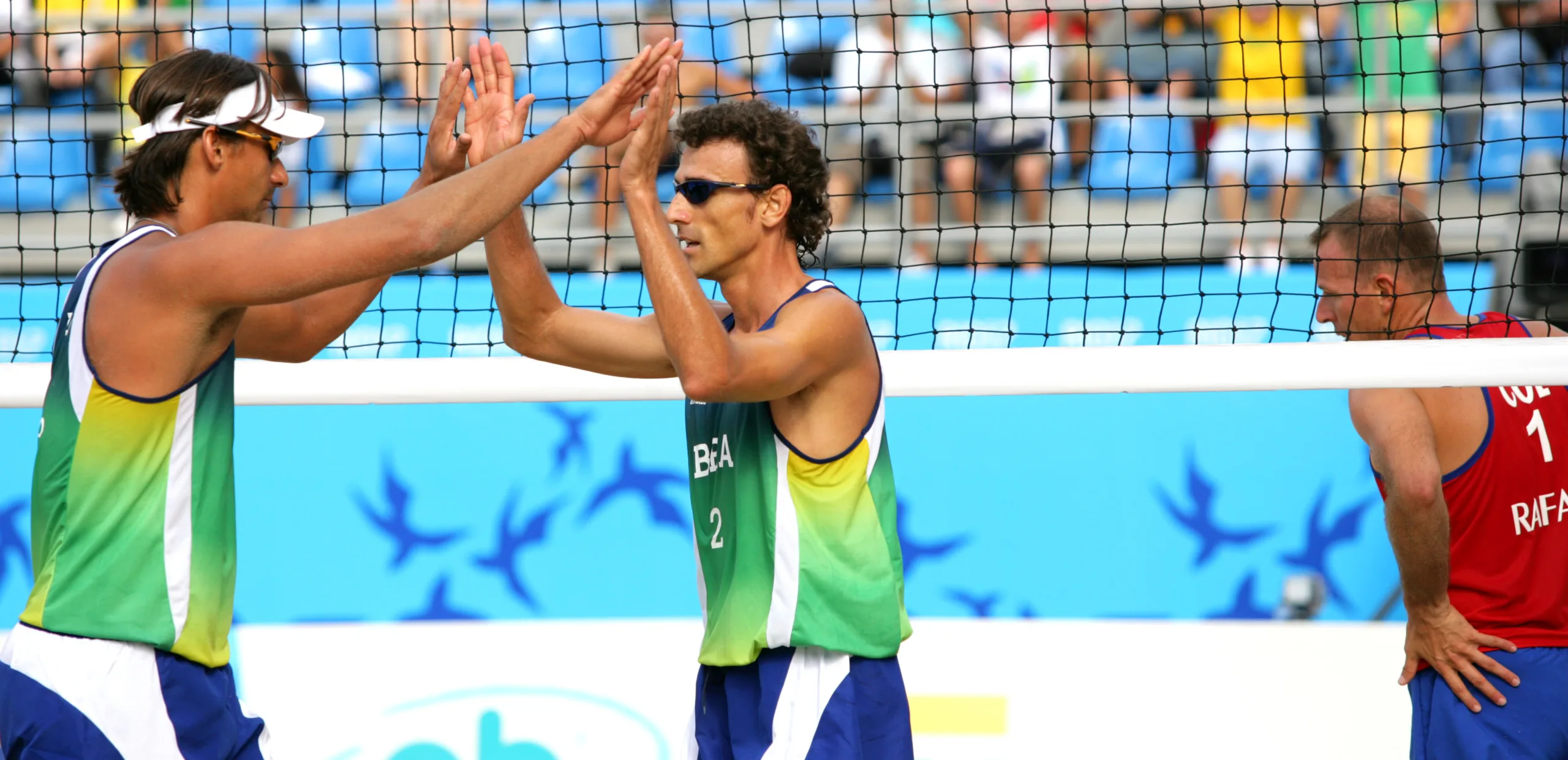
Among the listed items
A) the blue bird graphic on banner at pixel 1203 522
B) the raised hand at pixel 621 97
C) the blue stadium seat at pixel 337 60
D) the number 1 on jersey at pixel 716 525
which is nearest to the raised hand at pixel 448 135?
the raised hand at pixel 621 97

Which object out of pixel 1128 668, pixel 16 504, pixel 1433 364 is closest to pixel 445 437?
pixel 16 504

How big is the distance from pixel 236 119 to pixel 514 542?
9.58 ft

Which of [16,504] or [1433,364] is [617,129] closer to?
[1433,364]

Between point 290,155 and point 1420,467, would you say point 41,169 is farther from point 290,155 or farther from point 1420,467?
point 1420,467

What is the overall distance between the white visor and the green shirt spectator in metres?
6.51

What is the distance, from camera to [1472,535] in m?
3.94

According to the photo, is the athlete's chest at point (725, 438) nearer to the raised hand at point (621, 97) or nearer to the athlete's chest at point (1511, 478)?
the raised hand at point (621, 97)

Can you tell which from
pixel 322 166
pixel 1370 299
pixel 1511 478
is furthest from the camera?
pixel 322 166

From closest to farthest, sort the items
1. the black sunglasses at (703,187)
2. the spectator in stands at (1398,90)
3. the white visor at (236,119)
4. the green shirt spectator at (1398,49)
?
1. the white visor at (236,119)
2. the black sunglasses at (703,187)
3. the spectator in stands at (1398,90)
4. the green shirt spectator at (1398,49)

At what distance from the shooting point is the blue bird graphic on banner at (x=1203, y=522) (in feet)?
18.2

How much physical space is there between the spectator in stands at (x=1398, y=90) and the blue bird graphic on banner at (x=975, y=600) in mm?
3587

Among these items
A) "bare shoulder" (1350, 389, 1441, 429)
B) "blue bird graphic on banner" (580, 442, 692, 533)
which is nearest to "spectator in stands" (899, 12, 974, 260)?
"blue bird graphic on banner" (580, 442, 692, 533)

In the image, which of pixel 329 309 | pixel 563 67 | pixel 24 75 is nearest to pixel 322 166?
pixel 563 67

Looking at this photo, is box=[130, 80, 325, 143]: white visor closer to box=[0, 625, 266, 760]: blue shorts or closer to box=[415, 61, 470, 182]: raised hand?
box=[415, 61, 470, 182]: raised hand
